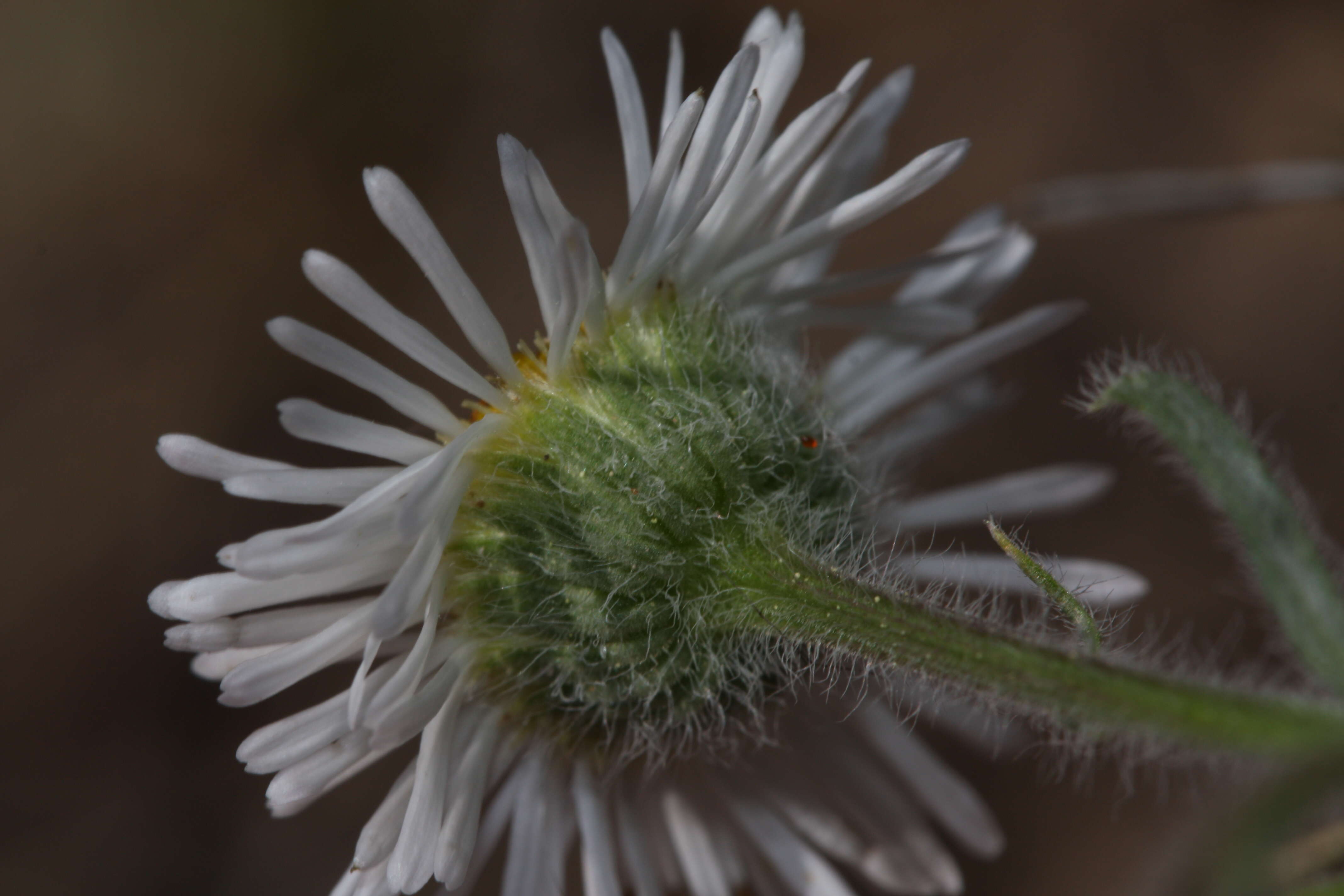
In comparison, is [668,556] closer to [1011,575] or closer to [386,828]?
[386,828]

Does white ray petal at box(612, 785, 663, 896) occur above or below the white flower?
→ below

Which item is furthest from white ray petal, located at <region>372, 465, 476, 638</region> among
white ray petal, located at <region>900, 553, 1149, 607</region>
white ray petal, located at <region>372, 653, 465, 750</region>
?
white ray petal, located at <region>900, 553, 1149, 607</region>

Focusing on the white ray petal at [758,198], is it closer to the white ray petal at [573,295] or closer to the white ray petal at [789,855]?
the white ray petal at [573,295]

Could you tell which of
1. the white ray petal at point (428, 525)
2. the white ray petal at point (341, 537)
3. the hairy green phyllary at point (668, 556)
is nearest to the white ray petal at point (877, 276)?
the hairy green phyllary at point (668, 556)

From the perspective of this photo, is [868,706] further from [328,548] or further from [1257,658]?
[1257,658]

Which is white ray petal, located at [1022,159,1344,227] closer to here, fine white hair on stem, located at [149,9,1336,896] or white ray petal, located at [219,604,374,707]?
fine white hair on stem, located at [149,9,1336,896]

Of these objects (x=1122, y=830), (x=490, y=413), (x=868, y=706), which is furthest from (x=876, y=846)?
(x=1122, y=830)
